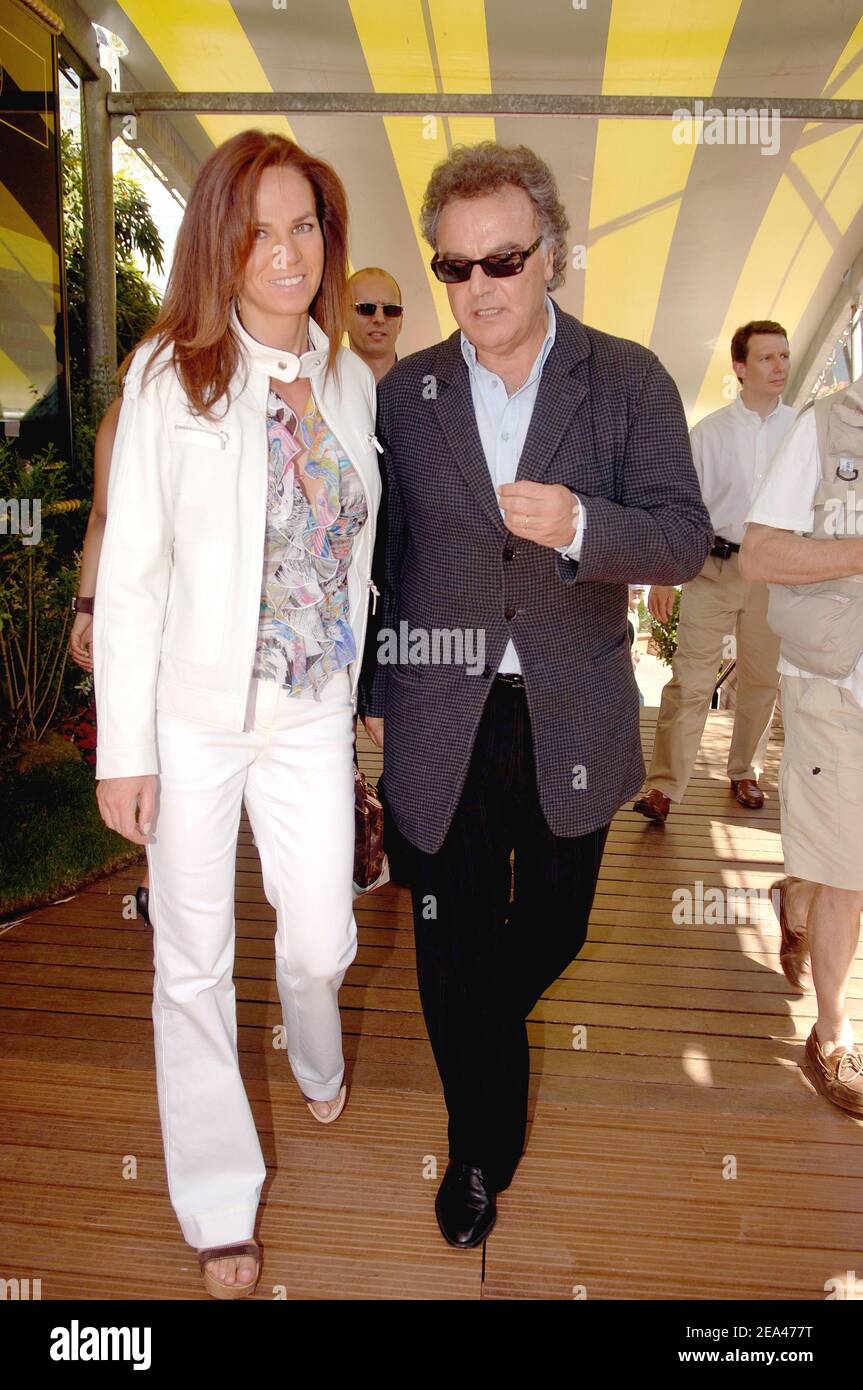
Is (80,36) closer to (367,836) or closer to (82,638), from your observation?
(82,638)

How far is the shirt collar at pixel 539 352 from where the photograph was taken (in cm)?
193

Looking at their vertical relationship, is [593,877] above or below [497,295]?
below

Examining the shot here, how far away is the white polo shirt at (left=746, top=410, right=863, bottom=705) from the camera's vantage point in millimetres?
2342

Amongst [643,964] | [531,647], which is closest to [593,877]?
[531,647]

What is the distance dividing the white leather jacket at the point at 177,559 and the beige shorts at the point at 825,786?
1.37m

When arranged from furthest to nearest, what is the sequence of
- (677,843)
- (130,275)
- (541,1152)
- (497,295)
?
1. (130,275)
2. (677,843)
3. (541,1152)
4. (497,295)

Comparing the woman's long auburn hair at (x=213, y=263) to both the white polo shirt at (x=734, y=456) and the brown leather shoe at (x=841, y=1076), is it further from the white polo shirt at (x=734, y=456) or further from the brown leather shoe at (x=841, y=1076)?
the white polo shirt at (x=734, y=456)

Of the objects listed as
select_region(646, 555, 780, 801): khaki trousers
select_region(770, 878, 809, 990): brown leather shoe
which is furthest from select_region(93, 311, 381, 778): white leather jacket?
select_region(646, 555, 780, 801): khaki trousers

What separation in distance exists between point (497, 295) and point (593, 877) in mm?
1099

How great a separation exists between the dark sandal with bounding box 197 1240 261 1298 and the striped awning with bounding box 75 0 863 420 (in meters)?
4.24

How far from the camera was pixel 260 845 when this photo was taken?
2010 mm

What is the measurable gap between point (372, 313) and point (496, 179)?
5.77 feet

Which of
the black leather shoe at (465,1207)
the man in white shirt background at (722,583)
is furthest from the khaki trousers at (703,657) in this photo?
the black leather shoe at (465,1207)
